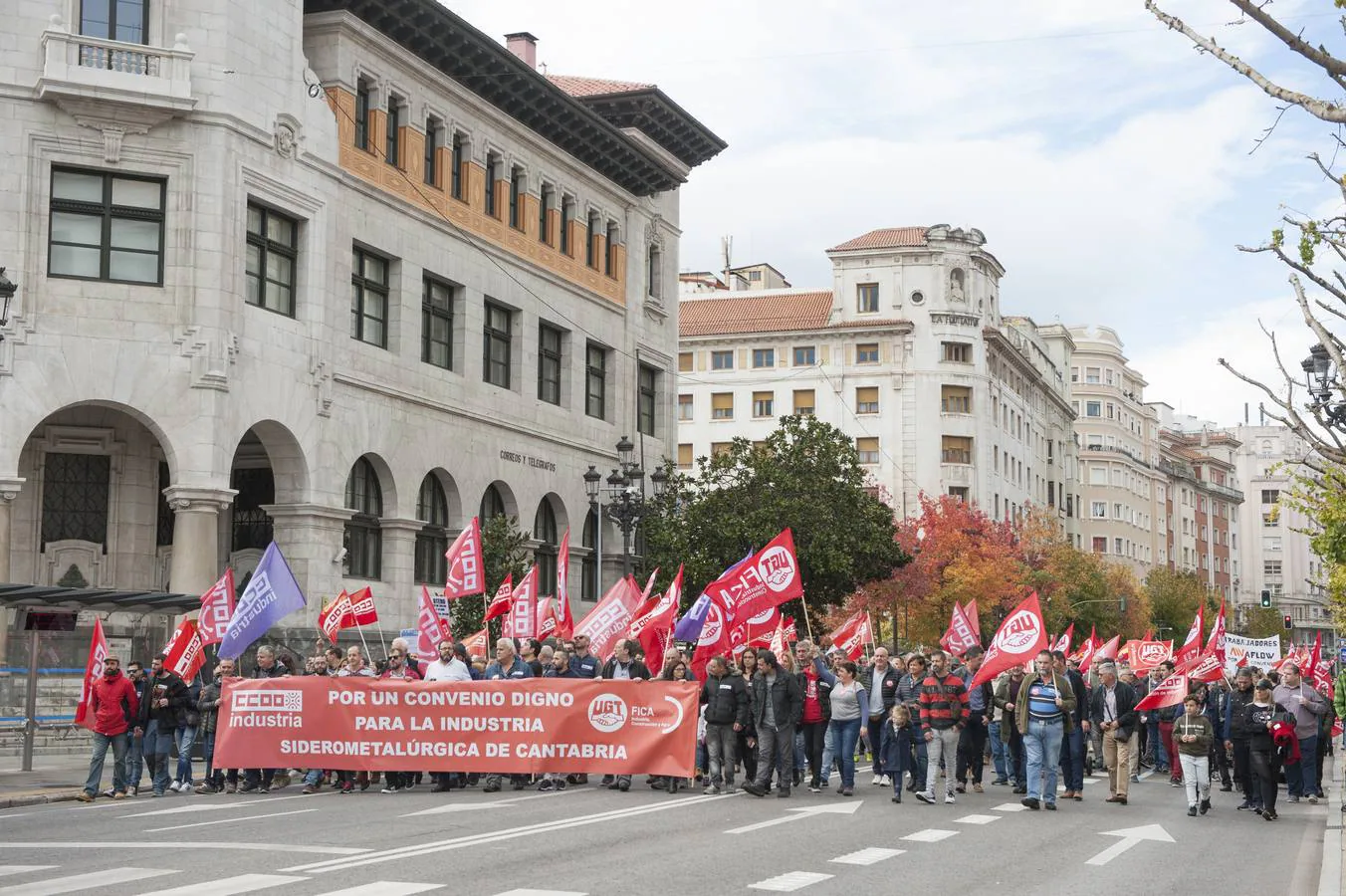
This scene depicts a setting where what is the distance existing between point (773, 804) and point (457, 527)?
22.9 metres

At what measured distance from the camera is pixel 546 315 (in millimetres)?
45812

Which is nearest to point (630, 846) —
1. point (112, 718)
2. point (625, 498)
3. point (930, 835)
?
point (930, 835)

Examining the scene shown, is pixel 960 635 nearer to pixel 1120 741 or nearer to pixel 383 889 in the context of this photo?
pixel 1120 741

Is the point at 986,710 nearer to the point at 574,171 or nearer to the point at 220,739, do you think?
the point at 220,739

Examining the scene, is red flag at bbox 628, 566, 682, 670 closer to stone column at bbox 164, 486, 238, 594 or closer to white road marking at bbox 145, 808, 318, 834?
white road marking at bbox 145, 808, 318, 834

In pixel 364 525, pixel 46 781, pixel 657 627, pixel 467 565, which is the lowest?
pixel 46 781

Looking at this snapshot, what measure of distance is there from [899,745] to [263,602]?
8492 mm

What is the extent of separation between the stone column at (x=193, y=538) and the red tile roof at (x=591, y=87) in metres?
19.8

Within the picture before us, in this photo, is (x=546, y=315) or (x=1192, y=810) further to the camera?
(x=546, y=315)

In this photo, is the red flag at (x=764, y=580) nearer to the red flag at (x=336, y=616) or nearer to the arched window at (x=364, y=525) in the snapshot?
the red flag at (x=336, y=616)

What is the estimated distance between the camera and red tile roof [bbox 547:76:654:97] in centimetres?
4925

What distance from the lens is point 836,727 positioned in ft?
70.4

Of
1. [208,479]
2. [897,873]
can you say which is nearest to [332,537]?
[208,479]

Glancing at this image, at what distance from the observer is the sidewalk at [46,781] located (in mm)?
21000
